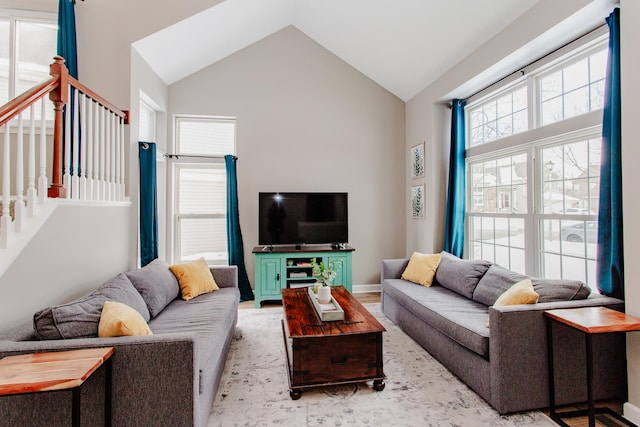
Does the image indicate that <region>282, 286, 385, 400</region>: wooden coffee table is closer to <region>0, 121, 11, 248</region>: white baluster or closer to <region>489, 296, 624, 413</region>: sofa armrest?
<region>489, 296, 624, 413</region>: sofa armrest

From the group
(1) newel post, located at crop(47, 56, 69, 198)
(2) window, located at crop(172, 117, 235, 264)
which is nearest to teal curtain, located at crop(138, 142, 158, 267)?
(2) window, located at crop(172, 117, 235, 264)

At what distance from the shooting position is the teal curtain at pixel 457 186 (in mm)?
3988

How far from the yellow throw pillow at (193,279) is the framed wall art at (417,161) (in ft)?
10.5

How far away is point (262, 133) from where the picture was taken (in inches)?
186

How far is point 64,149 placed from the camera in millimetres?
2648

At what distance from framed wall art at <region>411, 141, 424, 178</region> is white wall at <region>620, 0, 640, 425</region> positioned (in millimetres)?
2535

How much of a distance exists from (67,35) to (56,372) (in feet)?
11.2

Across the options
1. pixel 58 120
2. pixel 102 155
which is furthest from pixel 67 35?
pixel 58 120

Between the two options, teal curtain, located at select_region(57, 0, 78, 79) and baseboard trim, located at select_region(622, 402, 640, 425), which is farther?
teal curtain, located at select_region(57, 0, 78, 79)

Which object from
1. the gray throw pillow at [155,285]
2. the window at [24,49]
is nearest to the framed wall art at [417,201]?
the gray throw pillow at [155,285]

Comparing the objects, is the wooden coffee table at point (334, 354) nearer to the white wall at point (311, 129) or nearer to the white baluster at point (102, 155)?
the white baluster at point (102, 155)

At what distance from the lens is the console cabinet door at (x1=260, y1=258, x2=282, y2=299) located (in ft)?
13.8

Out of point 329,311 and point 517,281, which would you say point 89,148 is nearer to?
point 329,311

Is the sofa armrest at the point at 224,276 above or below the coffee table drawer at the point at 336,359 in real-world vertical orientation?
above
